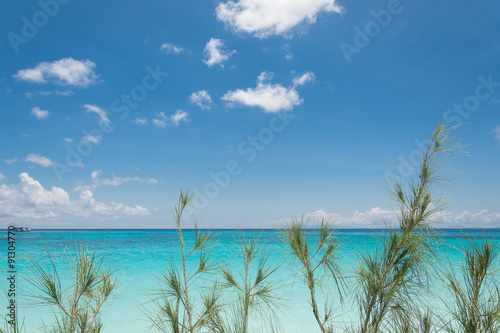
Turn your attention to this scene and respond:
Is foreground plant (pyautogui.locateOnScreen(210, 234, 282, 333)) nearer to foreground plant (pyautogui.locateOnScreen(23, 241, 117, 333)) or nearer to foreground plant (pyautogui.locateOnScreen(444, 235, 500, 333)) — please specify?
foreground plant (pyautogui.locateOnScreen(23, 241, 117, 333))

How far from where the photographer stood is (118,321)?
7973mm

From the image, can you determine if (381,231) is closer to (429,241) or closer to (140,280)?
(429,241)

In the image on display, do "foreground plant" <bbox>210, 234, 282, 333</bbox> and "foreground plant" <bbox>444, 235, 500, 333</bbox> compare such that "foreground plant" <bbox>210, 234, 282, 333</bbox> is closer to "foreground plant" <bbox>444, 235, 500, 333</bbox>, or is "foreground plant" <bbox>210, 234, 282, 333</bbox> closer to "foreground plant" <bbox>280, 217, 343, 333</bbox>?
"foreground plant" <bbox>280, 217, 343, 333</bbox>

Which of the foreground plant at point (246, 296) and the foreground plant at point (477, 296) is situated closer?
the foreground plant at point (477, 296)

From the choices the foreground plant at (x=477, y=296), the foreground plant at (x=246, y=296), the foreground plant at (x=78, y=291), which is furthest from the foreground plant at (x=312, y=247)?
the foreground plant at (x=78, y=291)

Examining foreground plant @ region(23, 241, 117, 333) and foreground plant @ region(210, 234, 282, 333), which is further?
foreground plant @ region(210, 234, 282, 333)

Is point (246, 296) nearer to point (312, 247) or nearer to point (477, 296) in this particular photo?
point (312, 247)

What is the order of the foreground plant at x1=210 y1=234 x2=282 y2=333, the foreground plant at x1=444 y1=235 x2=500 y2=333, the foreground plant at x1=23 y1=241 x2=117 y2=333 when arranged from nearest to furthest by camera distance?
the foreground plant at x1=444 y1=235 x2=500 y2=333
the foreground plant at x1=23 y1=241 x2=117 y2=333
the foreground plant at x1=210 y1=234 x2=282 y2=333

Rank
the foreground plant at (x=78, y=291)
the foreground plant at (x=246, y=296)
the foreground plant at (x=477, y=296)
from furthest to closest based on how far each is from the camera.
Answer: the foreground plant at (x=246, y=296), the foreground plant at (x=78, y=291), the foreground plant at (x=477, y=296)

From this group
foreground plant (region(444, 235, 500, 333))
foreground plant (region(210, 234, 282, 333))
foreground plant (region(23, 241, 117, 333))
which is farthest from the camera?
foreground plant (region(210, 234, 282, 333))

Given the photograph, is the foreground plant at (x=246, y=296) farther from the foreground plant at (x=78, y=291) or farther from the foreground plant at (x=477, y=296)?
the foreground plant at (x=477, y=296)

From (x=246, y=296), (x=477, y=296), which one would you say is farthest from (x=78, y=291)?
(x=477, y=296)

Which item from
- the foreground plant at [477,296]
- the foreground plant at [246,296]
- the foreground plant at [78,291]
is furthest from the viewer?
the foreground plant at [246,296]

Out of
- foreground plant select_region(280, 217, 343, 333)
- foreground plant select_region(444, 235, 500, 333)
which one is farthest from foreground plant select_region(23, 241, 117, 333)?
foreground plant select_region(444, 235, 500, 333)
